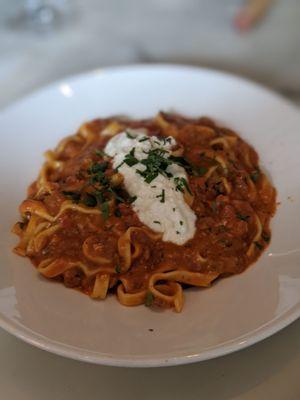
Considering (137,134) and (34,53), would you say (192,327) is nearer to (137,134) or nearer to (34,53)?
(137,134)

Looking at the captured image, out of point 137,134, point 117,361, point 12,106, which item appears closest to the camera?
point 117,361

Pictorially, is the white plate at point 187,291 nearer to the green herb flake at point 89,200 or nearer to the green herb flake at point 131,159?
the green herb flake at point 89,200

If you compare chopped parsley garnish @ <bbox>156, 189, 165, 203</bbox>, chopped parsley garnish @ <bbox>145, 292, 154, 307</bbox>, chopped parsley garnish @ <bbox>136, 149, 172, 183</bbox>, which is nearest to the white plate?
chopped parsley garnish @ <bbox>145, 292, 154, 307</bbox>

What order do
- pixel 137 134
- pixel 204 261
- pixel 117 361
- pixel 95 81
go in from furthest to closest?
pixel 95 81 → pixel 137 134 → pixel 204 261 → pixel 117 361

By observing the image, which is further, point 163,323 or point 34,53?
point 34,53

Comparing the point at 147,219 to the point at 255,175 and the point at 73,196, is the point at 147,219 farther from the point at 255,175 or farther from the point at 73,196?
the point at 255,175

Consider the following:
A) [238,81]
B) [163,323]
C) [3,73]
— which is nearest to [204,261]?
[163,323]

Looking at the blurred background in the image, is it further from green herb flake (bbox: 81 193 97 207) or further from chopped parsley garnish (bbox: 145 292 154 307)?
chopped parsley garnish (bbox: 145 292 154 307)
